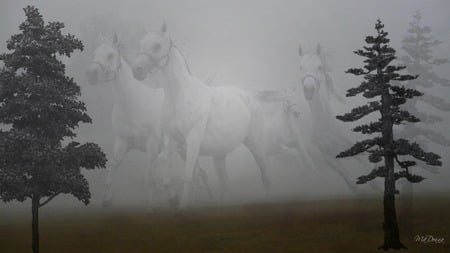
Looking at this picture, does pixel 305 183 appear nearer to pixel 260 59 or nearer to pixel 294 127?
pixel 294 127

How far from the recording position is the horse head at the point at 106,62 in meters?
9.86

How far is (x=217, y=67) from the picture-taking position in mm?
10188

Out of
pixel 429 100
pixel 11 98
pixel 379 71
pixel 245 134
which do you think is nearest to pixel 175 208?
pixel 245 134

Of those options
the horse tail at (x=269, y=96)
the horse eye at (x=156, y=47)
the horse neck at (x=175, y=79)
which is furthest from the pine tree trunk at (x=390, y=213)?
the horse eye at (x=156, y=47)

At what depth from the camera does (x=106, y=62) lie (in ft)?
32.6

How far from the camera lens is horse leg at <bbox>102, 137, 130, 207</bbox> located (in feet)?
31.2

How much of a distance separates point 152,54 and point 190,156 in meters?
2.12

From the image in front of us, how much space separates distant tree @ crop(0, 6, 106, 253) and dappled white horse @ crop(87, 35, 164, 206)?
1566 millimetres

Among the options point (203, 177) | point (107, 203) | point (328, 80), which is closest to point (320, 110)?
point (328, 80)

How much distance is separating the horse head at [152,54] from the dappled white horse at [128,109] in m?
0.29

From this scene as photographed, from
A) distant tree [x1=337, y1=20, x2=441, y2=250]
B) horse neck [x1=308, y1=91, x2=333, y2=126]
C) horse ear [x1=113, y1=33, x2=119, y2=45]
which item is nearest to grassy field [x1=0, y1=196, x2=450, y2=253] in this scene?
distant tree [x1=337, y1=20, x2=441, y2=250]

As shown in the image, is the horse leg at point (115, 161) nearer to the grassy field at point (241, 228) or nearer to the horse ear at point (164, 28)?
the grassy field at point (241, 228)

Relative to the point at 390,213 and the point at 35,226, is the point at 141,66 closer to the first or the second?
the point at 35,226

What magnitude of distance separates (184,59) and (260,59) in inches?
61.6
